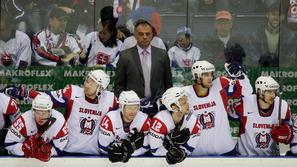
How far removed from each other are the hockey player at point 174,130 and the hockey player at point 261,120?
43cm

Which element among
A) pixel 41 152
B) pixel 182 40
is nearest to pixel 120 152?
pixel 41 152

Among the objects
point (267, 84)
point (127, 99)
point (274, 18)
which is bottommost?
point (127, 99)

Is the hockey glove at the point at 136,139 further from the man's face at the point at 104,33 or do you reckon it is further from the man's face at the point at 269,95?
the man's face at the point at 104,33

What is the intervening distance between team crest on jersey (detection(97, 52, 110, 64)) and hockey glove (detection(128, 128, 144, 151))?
1760 millimetres

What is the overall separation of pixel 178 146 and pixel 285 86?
209cm

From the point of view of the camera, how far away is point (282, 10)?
7121 millimetres

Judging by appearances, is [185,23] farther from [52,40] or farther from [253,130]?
[253,130]

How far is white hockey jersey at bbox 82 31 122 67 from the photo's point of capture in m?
7.02

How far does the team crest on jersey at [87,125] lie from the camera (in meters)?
5.57

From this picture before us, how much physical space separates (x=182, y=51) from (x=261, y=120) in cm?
156

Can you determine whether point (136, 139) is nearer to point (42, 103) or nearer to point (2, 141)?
point (42, 103)

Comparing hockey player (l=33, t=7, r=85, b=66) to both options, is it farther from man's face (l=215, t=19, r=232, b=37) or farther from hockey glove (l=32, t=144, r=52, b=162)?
hockey glove (l=32, t=144, r=52, b=162)

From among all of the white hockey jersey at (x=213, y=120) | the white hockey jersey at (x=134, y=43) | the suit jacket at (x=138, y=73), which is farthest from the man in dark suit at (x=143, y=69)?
the white hockey jersey at (x=134, y=43)

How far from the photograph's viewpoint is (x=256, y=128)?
573cm
